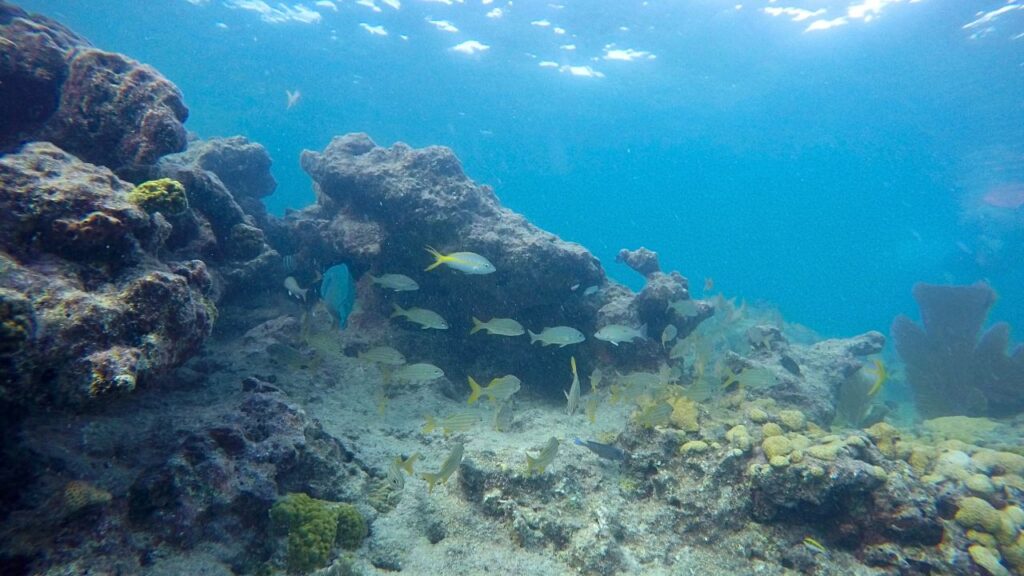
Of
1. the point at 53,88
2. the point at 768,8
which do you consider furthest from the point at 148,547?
the point at 768,8

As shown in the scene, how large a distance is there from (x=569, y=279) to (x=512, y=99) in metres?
36.1

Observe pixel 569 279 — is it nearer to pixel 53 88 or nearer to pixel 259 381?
pixel 259 381

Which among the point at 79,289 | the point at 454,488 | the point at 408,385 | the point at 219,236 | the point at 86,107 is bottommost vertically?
the point at 454,488

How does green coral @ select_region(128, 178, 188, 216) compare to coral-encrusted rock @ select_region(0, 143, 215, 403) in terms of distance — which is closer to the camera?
coral-encrusted rock @ select_region(0, 143, 215, 403)

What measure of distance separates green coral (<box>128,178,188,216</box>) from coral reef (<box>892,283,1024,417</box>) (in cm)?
1789

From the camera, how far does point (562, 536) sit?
4.39 m

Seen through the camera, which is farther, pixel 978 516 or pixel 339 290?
pixel 339 290

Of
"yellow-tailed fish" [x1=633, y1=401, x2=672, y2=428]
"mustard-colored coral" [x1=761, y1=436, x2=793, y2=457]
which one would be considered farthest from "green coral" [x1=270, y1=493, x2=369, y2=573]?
"mustard-colored coral" [x1=761, y1=436, x2=793, y2=457]

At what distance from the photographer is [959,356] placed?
42.0 feet

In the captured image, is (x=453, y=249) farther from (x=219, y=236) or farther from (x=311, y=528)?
(x=311, y=528)

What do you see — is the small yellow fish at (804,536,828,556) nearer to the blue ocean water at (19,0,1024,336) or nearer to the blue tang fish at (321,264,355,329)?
the blue tang fish at (321,264,355,329)

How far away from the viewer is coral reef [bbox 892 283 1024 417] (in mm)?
11648

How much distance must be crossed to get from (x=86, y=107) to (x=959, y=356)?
2058 cm

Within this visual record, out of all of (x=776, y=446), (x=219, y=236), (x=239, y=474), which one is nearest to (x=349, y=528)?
(x=239, y=474)
